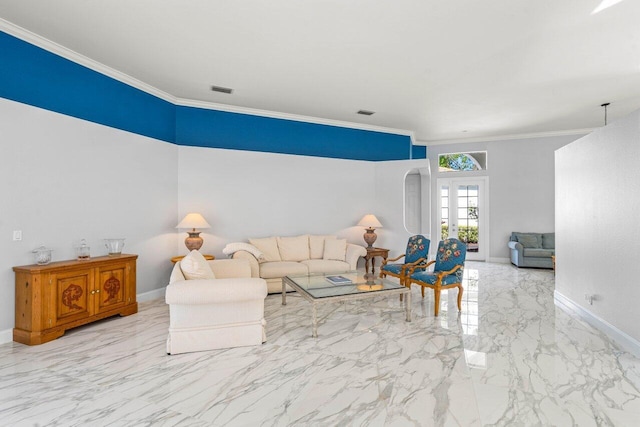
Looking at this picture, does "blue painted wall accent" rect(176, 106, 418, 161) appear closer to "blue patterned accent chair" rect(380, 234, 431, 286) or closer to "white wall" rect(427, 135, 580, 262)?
"white wall" rect(427, 135, 580, 262)

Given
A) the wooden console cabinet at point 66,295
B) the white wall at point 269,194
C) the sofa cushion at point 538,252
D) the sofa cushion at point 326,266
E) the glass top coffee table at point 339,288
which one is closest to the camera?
the wooden console cabinet at point 66,295

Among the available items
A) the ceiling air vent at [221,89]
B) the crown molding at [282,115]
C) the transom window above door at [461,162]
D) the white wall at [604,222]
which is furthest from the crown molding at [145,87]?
the white wall at [604,222]

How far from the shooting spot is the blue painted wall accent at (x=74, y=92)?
369cm

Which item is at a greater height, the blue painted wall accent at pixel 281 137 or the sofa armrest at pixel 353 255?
the blue painted wall accent at pixel 281 137

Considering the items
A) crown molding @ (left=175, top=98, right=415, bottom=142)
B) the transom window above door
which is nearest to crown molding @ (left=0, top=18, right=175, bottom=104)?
crown molding @ (left=175, top=98, right=415, bottom=142)

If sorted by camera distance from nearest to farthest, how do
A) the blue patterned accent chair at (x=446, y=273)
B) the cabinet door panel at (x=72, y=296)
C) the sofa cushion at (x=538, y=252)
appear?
the cabinet door panel at (x=72, y=296), the blue patterned accent chair at (x=446, y=273), the sofa cushion at (x=538, y=252)

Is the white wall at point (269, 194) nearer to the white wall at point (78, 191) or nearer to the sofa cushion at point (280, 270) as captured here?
the white wall at point (78, 191)

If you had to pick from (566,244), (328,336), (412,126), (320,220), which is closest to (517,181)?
(412,126)

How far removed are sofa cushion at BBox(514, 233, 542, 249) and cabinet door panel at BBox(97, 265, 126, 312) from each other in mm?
8108

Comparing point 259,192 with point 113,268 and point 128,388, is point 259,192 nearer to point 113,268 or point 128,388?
point 113,268

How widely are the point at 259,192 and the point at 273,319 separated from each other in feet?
8.88

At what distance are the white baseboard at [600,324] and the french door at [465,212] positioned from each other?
408cm

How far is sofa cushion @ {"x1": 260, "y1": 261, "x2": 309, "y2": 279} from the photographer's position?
17.5 ft

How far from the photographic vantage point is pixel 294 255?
19.8 ft
